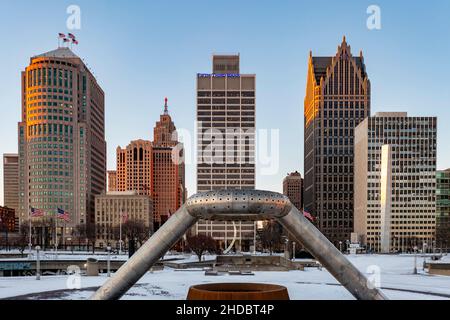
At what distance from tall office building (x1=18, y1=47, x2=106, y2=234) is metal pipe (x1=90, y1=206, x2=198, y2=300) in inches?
6486

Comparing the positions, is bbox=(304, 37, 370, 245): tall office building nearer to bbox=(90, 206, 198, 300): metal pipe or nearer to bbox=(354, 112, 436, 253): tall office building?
bbox=(354, 112, 436, 253): tall office building

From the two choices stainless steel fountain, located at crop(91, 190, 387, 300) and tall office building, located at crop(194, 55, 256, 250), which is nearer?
stainless steel fountain, located at crop(91, 190, 387, 300)

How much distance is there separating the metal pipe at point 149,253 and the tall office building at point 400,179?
146709 mm

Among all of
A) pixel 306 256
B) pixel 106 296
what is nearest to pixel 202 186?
pixel 306 256

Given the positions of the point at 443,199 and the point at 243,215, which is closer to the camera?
the point at 243,215

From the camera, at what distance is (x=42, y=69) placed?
582 feet

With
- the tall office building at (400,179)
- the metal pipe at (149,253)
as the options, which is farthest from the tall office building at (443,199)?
the metal pipe at (149,253)

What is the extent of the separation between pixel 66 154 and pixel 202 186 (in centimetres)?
5492

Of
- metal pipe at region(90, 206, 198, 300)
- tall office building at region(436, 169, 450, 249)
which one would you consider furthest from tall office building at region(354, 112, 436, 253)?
metal pipe at region(90, 206, 198, 300)

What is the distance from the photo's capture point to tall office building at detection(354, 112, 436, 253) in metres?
155

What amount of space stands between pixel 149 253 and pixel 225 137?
16008 centimetres

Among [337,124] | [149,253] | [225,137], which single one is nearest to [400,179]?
[337,124]

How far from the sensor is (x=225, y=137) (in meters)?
178

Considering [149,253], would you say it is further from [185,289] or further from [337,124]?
[337,124]
